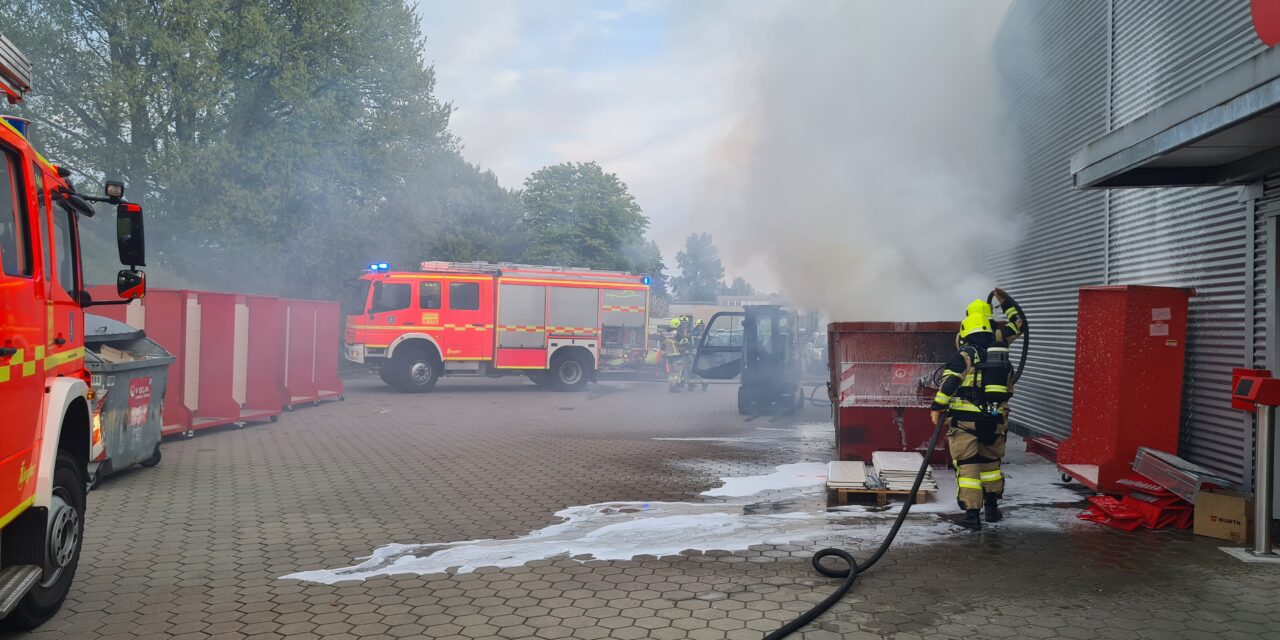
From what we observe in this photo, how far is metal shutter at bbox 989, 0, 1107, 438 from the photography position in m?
9.27

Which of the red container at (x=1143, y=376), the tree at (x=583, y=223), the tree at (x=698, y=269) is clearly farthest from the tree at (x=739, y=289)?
the red container at (x=1143, y=376)

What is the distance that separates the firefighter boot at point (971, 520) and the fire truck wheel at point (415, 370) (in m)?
13.4

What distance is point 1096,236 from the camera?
900 centimetres

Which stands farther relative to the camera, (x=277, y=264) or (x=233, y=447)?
(x=277, y=264)

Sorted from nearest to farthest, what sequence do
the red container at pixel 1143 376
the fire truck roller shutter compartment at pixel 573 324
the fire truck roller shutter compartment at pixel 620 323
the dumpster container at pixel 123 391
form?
1. the red container at pixel 1143 376
2. the dumpster container at pixel 123 391
3. the fire truck roller shutter compartment at pixel 573 324
4. the fire truck roller shutter compartment at pixel 620 323

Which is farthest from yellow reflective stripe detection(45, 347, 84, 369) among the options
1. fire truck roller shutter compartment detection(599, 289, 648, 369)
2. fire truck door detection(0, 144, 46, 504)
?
fire truck roller shutter compartment detection(599, 289, 648, 369)

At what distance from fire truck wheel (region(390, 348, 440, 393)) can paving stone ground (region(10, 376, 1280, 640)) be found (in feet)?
28.0

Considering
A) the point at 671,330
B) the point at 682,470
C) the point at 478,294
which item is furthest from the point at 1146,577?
the point at 671,330

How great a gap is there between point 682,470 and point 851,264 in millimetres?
7567

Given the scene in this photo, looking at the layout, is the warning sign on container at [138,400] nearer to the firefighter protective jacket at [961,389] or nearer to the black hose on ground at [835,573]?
the black hose on ground at [835,573]

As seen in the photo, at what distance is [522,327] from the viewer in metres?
18.6

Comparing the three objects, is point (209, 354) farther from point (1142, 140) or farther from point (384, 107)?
point (384, 107)

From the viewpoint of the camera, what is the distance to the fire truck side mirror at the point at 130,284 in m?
4.63

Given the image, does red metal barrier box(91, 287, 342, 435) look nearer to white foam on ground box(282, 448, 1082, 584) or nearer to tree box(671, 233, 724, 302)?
white foam on ground box(282, 448, 1082, 584)
